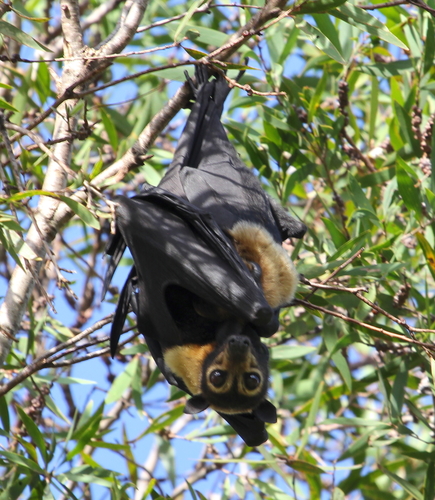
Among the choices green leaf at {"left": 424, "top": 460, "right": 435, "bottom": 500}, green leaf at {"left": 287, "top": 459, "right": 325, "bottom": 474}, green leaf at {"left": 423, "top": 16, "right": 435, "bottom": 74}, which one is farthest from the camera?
green leaf at {"left": 287, "top": 459, "right": 325, "bottom": 474}

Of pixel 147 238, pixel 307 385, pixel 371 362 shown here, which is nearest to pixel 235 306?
pixel 147 238

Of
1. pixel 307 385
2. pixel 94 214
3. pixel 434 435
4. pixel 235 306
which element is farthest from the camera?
pixel 307 385

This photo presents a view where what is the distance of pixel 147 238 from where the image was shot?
335 centimetres

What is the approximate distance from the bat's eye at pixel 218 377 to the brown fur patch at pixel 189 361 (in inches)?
4.5

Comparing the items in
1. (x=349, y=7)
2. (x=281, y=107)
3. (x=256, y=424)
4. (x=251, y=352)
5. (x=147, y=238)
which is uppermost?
(x=281, y=107)

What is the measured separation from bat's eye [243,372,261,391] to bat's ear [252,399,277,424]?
125mm

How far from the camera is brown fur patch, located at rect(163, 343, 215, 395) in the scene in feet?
11.1

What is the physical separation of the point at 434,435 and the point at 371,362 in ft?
6.03

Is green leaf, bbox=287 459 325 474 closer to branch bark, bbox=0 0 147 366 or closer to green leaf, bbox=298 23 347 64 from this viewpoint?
branch bark, bbox=0 0 147 366

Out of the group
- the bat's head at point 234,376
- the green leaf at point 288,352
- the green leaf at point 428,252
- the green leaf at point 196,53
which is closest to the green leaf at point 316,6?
the green leaf at point 196,53

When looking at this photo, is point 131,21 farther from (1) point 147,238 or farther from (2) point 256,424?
(2) point 256,424

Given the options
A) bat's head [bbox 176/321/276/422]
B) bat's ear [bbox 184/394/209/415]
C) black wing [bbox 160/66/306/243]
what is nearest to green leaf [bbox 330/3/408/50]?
black wing [bbox 160/66/306/243]

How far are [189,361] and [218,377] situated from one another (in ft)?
0.69

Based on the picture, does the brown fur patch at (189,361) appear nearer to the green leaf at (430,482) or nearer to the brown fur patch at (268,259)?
the brown fur patch at (268,259)
